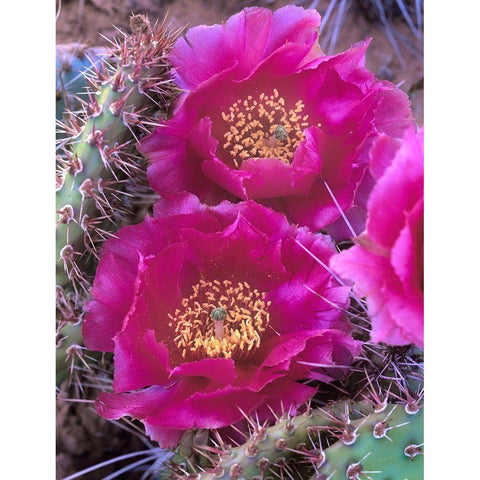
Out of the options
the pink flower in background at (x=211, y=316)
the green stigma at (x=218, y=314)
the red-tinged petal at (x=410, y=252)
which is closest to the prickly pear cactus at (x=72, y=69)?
the pink flower in background at (x=211, y=316)

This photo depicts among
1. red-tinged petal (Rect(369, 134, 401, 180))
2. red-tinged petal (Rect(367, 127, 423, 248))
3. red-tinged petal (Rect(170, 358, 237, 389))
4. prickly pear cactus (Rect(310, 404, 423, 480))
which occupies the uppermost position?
red-tinged petal (Rect(369, 134, 401, 180))

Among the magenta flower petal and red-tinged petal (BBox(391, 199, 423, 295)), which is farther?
the magenta flower petal

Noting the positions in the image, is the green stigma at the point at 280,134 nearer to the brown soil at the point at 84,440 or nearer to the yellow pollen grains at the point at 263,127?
the yellow pollen grains at the point at 263,127

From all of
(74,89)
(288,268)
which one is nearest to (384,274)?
(288,268)

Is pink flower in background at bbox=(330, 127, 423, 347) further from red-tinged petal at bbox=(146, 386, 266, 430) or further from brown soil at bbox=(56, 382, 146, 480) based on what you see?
brown soil at bbox=(56, 382, 146, 480)

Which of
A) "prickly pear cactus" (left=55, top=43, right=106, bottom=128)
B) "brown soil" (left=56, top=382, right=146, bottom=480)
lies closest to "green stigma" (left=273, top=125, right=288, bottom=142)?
"prickly pear cactus" (left=55, top=43, right=106, bottom=128)
